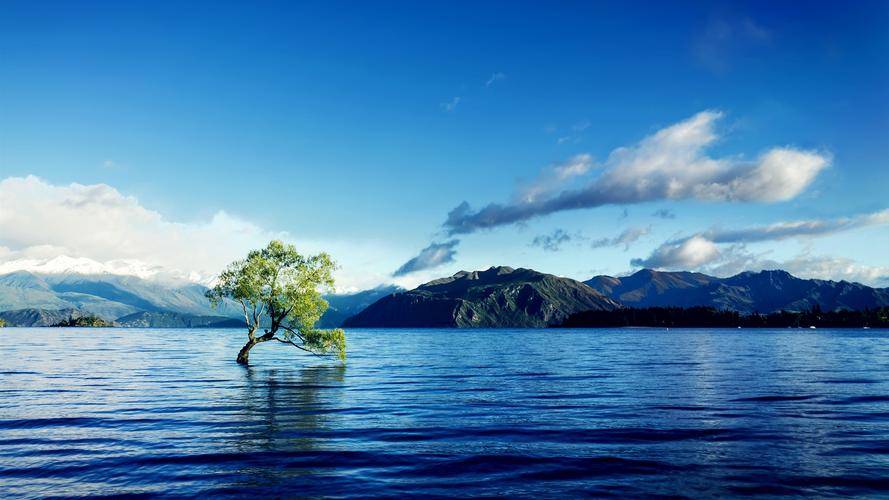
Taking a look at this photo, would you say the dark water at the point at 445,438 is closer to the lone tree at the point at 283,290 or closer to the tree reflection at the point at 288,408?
the tree reflection at the point at 288,408

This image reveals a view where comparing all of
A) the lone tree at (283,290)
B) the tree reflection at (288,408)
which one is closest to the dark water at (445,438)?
the tree reflection at (288,408)

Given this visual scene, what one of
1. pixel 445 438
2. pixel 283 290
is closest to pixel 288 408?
pixel 445 438

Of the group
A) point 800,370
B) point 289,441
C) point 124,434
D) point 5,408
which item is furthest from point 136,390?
point 800,370

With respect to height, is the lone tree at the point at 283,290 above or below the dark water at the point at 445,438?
above

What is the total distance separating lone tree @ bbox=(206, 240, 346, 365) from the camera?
3105 inches

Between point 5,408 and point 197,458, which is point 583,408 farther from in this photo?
point 5,408

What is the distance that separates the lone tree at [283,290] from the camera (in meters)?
78.9

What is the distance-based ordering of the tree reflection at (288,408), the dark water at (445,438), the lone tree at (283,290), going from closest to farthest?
the dark water at (445,438) → the tree reflection at (288,408) → the lone tree at (283,290)

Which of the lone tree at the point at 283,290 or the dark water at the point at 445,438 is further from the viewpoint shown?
the lone tree at the point at 283,290

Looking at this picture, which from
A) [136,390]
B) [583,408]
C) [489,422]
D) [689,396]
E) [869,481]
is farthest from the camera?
[136,390]

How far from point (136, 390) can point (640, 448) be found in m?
48.9

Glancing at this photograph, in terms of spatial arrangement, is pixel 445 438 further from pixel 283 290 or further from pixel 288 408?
pixel 283 290

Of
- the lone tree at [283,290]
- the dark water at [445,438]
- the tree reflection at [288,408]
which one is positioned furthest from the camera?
the lone tree at [283,290]

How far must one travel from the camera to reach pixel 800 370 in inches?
3113
